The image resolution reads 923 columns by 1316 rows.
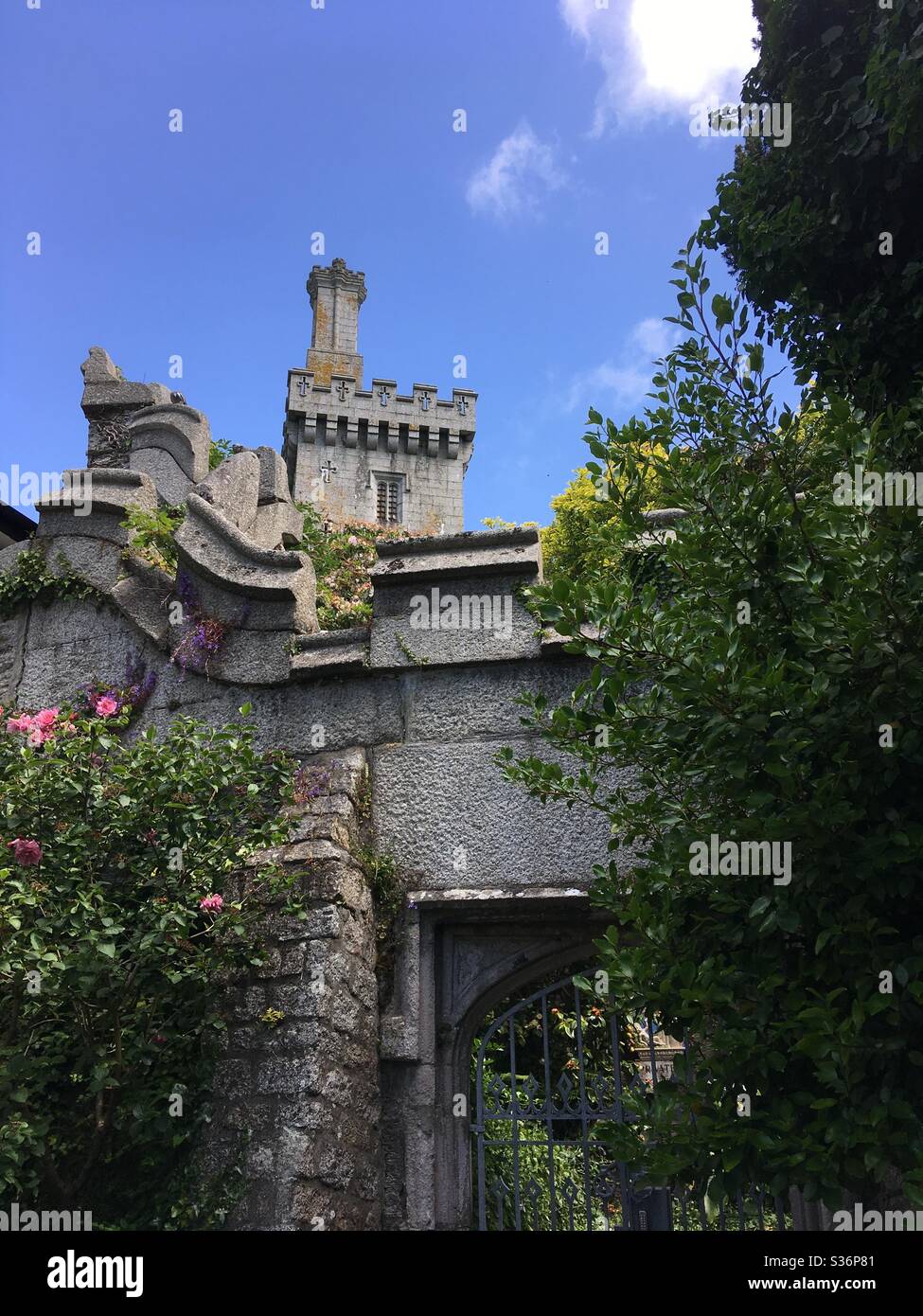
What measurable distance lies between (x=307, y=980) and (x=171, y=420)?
5.19 meters

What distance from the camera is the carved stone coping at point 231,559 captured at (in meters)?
6.25

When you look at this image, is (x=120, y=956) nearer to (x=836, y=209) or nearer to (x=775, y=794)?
(x=775, y=794)

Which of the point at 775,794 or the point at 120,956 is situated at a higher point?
the point at 775,794

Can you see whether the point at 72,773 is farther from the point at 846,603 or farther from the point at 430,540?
the point at 846,603

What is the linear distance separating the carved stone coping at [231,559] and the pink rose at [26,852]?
2136mm

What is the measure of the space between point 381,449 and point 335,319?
654cm

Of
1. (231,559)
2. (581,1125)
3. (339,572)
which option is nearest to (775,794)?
(581,1125)

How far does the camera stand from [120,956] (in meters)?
4.70

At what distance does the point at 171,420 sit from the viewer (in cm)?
849

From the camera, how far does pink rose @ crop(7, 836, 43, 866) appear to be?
177 inches

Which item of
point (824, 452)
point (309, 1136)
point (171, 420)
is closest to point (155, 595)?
point (171, 420)

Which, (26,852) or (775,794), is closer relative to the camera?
(775,794)

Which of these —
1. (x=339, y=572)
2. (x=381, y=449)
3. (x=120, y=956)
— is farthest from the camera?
(x=381, y=449)
